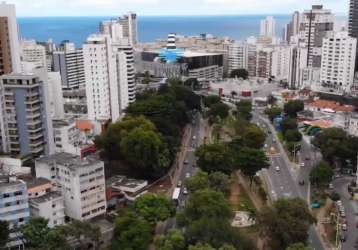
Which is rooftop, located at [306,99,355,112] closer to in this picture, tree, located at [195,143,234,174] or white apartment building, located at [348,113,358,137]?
white apartment building, located at [348,113,358,137]

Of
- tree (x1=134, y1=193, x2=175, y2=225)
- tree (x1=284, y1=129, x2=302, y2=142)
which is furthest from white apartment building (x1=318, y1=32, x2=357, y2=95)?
tree (x1=134, y1=193, x2=175, y2=225)

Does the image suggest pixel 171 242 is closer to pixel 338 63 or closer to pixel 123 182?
pixel 123 182

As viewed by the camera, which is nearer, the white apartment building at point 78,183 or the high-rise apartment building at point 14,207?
the high-rise apartment building at point 14,207

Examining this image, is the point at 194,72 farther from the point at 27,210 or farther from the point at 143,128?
the point at 27,210

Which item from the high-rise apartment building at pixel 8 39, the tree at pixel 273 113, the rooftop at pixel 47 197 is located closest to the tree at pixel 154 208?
the rooftop at pixel 47 197

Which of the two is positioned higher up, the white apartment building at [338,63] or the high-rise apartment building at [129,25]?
the high-rise apartment building at [129,25]

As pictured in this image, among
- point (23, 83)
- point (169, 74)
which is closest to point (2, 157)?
point (23, 83)

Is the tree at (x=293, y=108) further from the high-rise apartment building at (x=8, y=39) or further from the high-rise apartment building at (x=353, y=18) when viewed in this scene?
the high-rise apartment building at (x=8, y=39)
